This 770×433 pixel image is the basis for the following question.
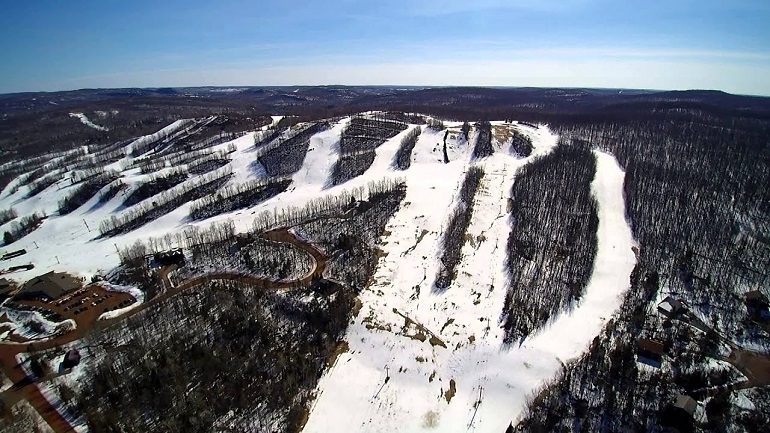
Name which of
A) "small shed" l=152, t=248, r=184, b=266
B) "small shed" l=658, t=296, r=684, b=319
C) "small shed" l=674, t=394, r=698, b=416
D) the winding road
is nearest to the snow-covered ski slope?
"small shed" l=658, t=296, r=684, b=319

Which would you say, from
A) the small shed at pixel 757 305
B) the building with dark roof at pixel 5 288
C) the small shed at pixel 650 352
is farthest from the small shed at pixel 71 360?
the small shed at pixel 757 305

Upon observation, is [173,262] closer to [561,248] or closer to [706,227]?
[561,248]

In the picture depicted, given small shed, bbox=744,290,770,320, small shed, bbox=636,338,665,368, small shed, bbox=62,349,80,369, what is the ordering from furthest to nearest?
small shed, bbox=744,290,770,320 → small shed, bbox=636,338,665,368 → small shed, bbox=62,349,80,369

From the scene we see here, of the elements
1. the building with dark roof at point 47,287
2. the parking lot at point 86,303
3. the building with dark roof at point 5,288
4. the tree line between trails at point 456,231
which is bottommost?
the building with dark roof at point 5,288

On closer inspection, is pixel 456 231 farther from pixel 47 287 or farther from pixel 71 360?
pixel 47 287

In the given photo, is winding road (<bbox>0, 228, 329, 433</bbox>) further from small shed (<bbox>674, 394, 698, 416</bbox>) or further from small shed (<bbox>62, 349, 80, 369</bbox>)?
small shed (<bbox>674, 394, 698, 416</bbox>)

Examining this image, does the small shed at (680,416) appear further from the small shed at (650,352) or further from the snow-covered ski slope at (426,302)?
the snow-covered ski slope at (426,302)
